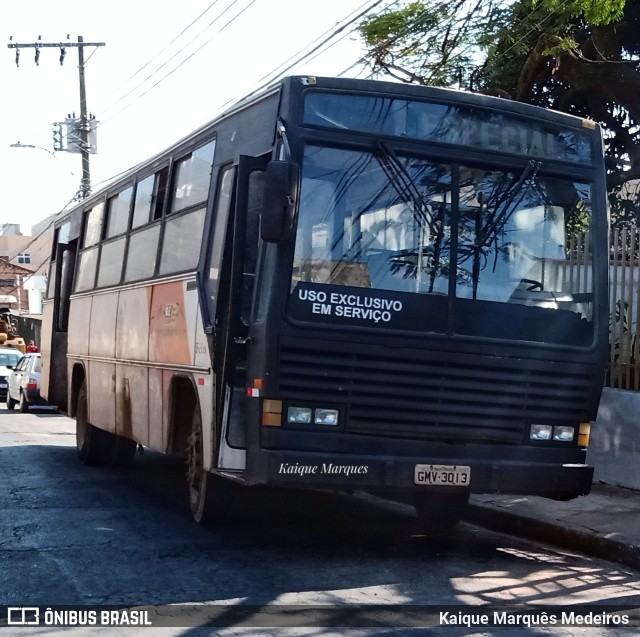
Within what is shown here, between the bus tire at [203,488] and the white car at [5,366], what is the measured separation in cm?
2398

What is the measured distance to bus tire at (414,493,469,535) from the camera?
940 cm

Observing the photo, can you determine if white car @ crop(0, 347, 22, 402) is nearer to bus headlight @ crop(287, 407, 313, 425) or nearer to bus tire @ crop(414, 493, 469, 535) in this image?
bus tire @ crop(414, 493, 469, 535)

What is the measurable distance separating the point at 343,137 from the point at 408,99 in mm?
606

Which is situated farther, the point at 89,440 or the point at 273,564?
the point at 89,440

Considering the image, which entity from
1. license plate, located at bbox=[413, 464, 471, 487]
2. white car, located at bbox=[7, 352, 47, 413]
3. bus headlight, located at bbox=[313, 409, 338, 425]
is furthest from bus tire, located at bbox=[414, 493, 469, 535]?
white car, located at bbox=[7, 352, 47, 413]

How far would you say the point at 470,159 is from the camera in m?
7.85

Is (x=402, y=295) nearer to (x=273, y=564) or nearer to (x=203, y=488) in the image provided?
(x=273, y=564)

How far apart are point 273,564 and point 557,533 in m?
2.74

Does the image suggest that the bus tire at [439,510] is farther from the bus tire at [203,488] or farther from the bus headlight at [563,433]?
the bus tire at [203,488]

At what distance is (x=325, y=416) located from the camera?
24.3 feet

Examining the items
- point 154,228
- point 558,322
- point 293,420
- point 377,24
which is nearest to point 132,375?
point 154,228

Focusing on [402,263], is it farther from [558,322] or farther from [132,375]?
[132,375]

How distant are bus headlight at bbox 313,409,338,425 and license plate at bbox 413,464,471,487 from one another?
0.68m

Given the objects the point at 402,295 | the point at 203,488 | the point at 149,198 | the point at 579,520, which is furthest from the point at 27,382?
the point at 402,295
